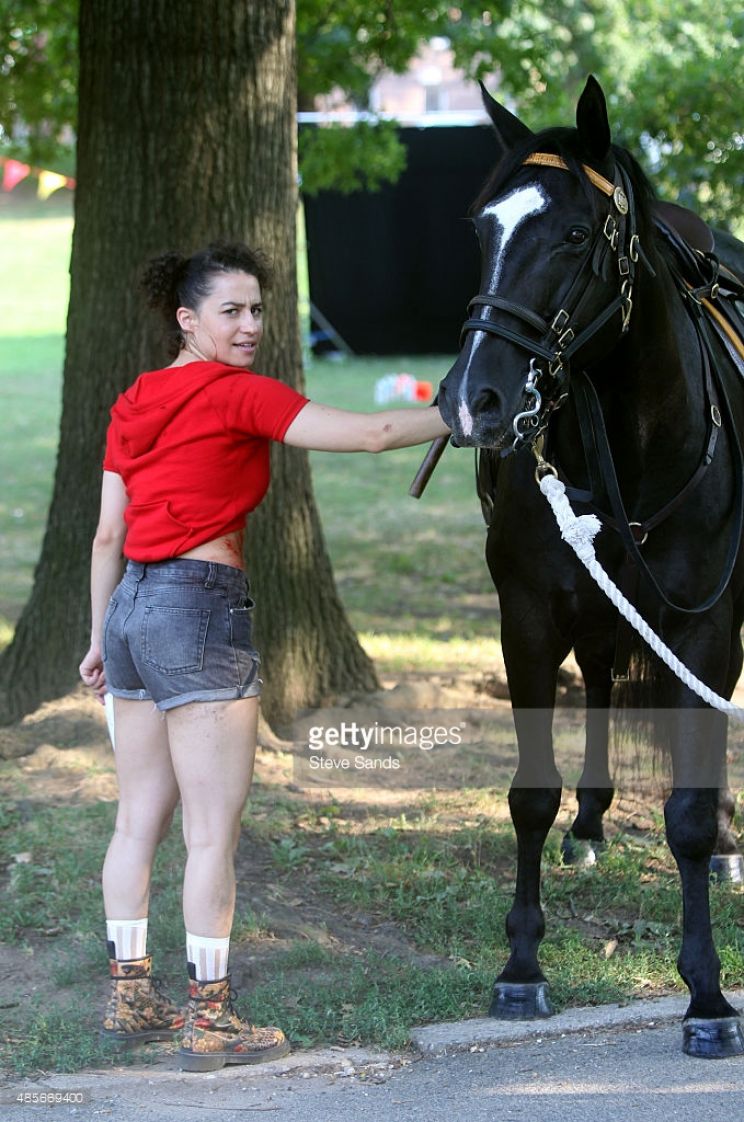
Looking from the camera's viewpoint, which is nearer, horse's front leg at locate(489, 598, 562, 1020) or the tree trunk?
horse's front leg at locate(489, 598, 562, 1020)

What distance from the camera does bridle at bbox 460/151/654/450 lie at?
3150 millimetres

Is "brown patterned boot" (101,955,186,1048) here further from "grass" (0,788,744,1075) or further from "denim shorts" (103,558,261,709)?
"denim shorts" (103,558,261,709)

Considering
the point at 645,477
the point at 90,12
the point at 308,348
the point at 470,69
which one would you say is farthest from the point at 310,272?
the point at 645,477

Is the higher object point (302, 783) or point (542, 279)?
point (542, 279)

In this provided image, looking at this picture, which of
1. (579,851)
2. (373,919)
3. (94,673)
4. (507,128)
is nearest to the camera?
(507,128)

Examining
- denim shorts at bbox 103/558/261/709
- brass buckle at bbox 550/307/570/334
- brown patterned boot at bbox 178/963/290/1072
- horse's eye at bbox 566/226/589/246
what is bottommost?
brown patterned boot at bbox 178/963/290/1072

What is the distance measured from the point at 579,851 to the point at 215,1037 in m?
1.83

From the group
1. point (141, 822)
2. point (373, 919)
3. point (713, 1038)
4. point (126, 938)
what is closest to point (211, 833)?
point (141, 822)

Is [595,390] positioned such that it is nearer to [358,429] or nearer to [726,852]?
[358,429]

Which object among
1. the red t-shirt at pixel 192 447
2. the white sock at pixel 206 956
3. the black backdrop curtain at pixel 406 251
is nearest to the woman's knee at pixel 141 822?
the white sock at pixel 206 956

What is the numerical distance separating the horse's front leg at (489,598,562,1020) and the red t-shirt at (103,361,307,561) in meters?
0.95

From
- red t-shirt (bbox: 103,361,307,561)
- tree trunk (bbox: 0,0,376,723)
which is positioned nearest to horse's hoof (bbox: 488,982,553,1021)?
red t-shirt (bbox: 103,361,307,561)

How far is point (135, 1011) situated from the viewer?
3.65m

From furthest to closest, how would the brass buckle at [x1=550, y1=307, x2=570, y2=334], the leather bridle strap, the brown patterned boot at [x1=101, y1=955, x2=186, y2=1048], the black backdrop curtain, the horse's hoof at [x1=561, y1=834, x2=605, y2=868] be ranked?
the black backdrop curtain, the horse's hoof at [x1=561, y1=834, x2=605, y2=868], the brown patterned boot at [x1=101, y1=955, x2=186, y2=1048], the leather bridle strap, the brass buckle at [x1=550, y1=307, x2=570, y2=334]
